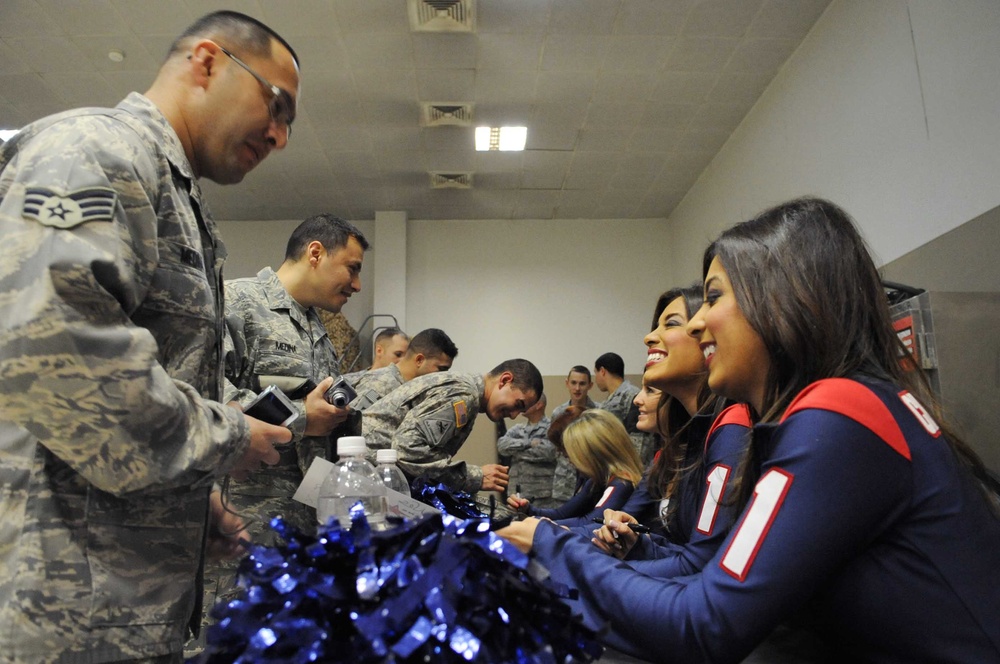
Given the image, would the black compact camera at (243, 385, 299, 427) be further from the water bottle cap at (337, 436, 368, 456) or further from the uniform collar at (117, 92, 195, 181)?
the uniform collar at (117, 92, 195, 181)

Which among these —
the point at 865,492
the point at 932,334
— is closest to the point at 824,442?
the point at 865,492

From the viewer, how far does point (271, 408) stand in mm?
1259

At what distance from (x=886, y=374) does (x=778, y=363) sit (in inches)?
6.0

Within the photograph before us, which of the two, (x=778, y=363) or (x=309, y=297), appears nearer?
(x=778, y=363)

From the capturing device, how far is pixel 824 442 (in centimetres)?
→ 80

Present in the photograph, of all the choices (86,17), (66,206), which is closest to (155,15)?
(86,17)

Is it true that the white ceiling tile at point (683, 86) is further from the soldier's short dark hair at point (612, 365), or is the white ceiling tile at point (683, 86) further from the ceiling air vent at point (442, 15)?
the soldier's short dark hair at point (612, 365)

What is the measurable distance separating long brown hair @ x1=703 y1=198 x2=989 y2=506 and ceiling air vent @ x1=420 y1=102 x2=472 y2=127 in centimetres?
437

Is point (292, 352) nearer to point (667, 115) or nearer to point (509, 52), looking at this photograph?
point (509, 52)

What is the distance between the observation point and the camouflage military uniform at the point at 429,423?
2666 mm

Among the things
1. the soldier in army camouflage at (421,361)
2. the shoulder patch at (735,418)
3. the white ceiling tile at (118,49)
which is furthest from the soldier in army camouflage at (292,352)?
the white ceiling tile at (118,49)

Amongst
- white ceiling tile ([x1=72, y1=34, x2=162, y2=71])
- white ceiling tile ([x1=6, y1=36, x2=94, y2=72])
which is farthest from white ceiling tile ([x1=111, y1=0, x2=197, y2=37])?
white ceiling tile ([x1=6, y1=36, x2=94, y2=72])

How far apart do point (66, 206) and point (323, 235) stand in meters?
1.46

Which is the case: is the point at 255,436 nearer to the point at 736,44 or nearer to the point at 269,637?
the point at 269,637
